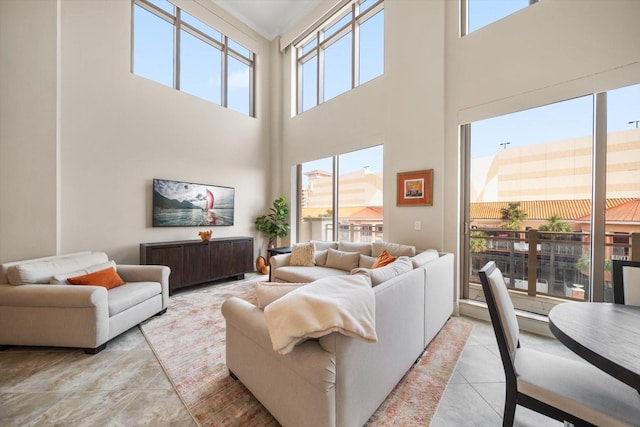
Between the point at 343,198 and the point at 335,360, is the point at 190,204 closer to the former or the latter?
the point at 343,198

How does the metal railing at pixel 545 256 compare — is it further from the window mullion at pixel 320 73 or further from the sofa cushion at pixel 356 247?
the window mullion at pixel 320 73

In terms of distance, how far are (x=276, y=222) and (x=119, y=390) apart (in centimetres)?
408

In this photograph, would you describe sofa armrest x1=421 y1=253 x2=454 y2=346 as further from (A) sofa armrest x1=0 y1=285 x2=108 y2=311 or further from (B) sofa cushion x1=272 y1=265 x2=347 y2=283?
(A) sofa armrest x1=0 y1=285 x2=108 y2=311

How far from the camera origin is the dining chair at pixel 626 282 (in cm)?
152

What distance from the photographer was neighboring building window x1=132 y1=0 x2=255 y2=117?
13.7 feet

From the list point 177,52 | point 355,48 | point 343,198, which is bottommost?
point 343,198

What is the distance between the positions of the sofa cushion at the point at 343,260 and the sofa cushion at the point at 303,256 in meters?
0.27

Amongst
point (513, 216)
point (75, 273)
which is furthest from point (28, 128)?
point (513, 216)

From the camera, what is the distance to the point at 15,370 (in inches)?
79.4

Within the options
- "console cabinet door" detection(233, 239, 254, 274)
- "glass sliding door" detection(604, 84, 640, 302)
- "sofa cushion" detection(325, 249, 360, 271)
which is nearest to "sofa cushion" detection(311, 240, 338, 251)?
"sofa cushion" detection(325, 249, 360, 271)

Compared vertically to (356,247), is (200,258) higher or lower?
lower

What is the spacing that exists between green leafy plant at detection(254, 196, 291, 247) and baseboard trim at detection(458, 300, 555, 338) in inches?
144

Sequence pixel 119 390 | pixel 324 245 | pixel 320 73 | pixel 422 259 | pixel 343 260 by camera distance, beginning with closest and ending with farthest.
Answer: pixel 119 390 → pixel 422 259 → pixel 343 260 → pixel 324 245 → pixel 320 73

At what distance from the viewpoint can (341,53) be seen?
5.02m
